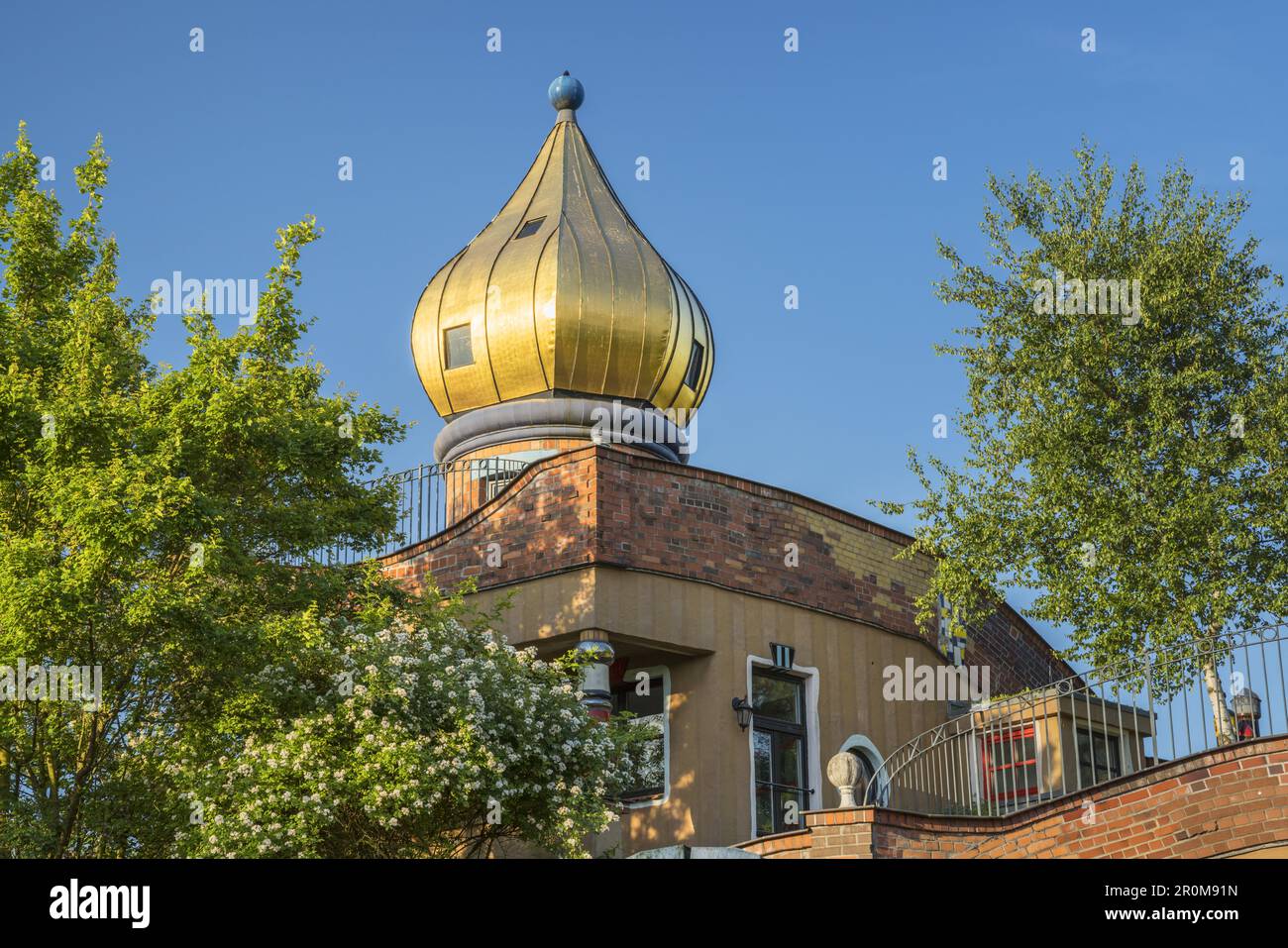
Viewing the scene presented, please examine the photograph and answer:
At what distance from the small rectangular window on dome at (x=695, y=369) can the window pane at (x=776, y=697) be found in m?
6.76

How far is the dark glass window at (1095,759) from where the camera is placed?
18.3 m

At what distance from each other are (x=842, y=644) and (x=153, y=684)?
362 inches

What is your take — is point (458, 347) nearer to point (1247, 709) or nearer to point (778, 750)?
point (778, 750)

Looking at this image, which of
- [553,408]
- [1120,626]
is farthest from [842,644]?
[553,408]

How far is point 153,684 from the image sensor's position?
1312cm

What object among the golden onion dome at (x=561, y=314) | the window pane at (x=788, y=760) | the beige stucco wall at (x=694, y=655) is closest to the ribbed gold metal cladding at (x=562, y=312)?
the golden onion dome at (x=561, y=314)

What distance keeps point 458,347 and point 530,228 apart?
2.18m

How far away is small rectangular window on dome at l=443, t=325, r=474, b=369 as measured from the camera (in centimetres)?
2405

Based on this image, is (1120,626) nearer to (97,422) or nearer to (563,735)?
(563,735)

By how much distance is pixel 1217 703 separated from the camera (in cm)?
1583

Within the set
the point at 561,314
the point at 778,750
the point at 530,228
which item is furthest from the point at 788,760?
the point at 530,228

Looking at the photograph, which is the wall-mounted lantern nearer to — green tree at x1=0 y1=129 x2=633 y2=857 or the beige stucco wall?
the beige stucco wall

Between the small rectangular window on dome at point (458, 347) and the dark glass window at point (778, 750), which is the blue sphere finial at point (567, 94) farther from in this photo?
the dark glass window at point (778, 750)
